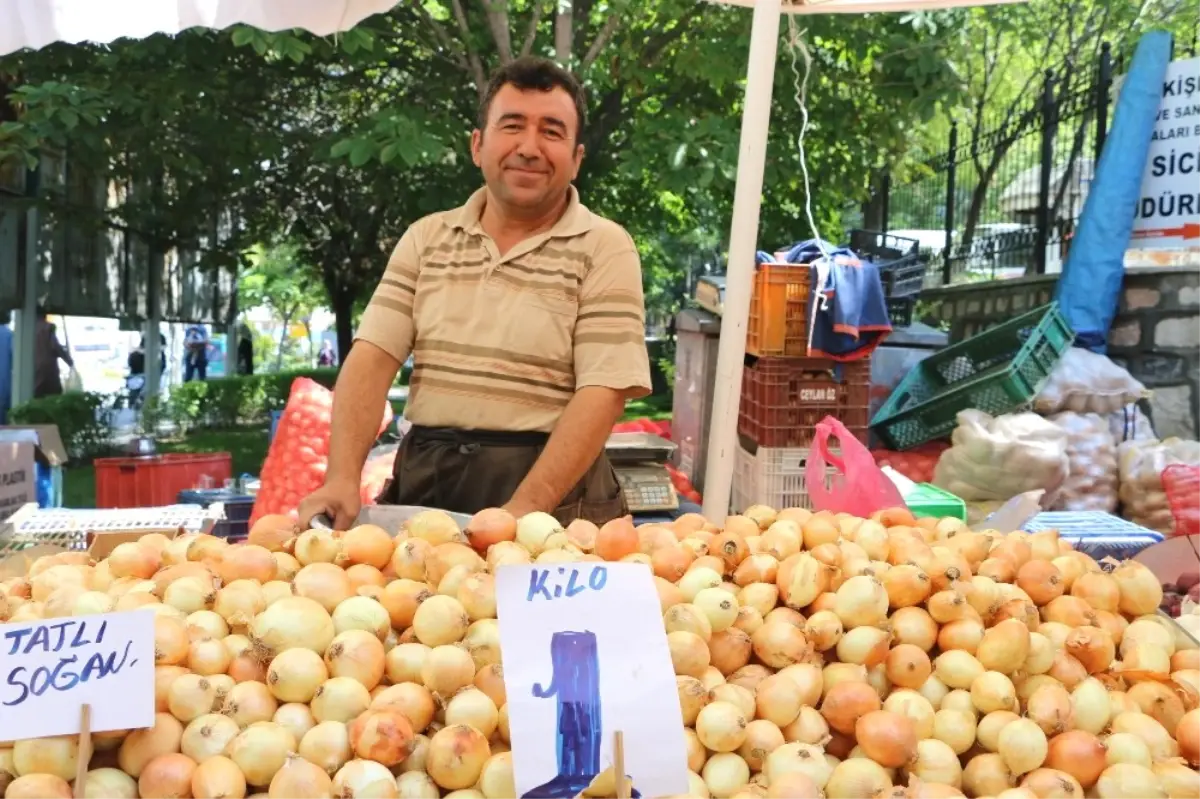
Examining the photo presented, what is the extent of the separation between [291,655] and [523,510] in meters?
0.79

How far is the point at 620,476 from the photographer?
4.61m

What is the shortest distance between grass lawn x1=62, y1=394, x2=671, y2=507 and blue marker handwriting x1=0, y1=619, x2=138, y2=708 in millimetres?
5109

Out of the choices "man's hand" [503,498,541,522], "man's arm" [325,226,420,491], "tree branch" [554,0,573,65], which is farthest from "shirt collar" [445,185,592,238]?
"tree branch" [554,0,573,65]

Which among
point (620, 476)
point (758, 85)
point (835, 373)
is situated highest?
point (758, 85)

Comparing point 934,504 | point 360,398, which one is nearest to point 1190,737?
point 360,398

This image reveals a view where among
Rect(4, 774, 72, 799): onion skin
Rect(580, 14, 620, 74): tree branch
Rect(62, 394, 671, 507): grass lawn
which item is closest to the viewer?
Rect(4, 774, 72, 799): onion skin

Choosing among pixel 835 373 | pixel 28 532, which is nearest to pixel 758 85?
pixel 28 532

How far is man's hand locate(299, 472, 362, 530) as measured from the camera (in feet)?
6.26

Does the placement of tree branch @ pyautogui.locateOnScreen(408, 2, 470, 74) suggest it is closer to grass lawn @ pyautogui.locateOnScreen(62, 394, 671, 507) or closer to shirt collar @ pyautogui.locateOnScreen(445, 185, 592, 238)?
grass lawn @ pyautogui.locateOnScreen(62, 394, 671, 507)

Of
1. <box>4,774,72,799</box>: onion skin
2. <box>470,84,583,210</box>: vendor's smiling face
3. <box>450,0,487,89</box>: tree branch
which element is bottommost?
<box>4,774,72,799</box>: onion skin

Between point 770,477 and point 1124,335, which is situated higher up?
point 1124,335

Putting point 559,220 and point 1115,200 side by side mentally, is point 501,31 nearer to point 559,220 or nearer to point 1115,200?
point 1115,200

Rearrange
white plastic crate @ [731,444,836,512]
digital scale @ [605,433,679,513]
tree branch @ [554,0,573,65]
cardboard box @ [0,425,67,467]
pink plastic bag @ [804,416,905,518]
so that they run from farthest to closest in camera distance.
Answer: tree branch @ [554,0,573,65] → white plastic crate @ [731,444,836,512] → digital scale @ [605,433,679,513] → cardboard box @ [0,425,67,467] → pink plastic bag @ [804,416,905,518]

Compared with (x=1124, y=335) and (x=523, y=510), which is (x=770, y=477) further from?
(x=523, y=510)
